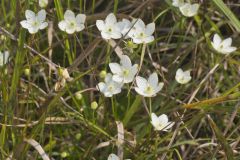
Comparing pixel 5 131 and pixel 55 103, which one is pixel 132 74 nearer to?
pixel 55 103

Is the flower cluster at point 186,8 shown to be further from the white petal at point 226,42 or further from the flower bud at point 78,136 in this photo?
the flower bud at point 78,136

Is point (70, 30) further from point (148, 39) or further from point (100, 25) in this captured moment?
point (148, 39)

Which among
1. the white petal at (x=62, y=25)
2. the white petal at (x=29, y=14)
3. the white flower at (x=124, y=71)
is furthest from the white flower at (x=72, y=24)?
the white flower at (x=124, y=71)

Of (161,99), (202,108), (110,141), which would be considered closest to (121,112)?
(161,99)

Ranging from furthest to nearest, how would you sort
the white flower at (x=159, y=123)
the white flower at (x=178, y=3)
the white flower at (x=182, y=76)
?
the white flower at (x=178, y=3)
the white flower at (x=182, y=76)
the white flower at (x=159, y=123)

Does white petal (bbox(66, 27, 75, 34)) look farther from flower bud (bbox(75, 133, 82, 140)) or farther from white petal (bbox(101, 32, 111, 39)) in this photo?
flower bud (bbox(75, 133, 82, 140))

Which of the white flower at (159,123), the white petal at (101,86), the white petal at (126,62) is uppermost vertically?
the white petal at (126,62)

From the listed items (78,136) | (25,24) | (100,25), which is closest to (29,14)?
(25,24)
